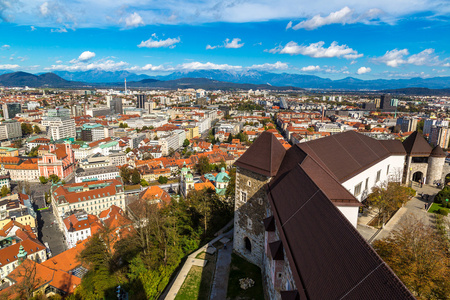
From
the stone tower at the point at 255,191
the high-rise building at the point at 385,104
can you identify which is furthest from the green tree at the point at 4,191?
the high-rise building at the point at 385,104

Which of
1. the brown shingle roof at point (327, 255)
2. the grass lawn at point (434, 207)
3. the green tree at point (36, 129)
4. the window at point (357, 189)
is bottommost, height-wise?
the green tree at point (36, 129)

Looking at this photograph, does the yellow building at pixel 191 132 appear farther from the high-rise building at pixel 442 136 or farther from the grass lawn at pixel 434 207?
the grass lawn at pixel 434 207

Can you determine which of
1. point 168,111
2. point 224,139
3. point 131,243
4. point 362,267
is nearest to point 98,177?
point 131,243

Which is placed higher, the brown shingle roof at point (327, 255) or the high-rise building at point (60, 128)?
the brown shingle roof at point (327, 255)

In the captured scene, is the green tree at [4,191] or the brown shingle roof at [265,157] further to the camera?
the green tree at [4,191]

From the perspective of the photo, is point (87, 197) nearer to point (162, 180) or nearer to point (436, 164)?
point (162, 180)

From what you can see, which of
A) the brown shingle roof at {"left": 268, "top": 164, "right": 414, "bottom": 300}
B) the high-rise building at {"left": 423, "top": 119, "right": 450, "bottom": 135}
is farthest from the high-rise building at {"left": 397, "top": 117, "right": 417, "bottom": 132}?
the brown shingle roof at {"left": 268, "top": 164, "right": 414, "bottom": 300}
